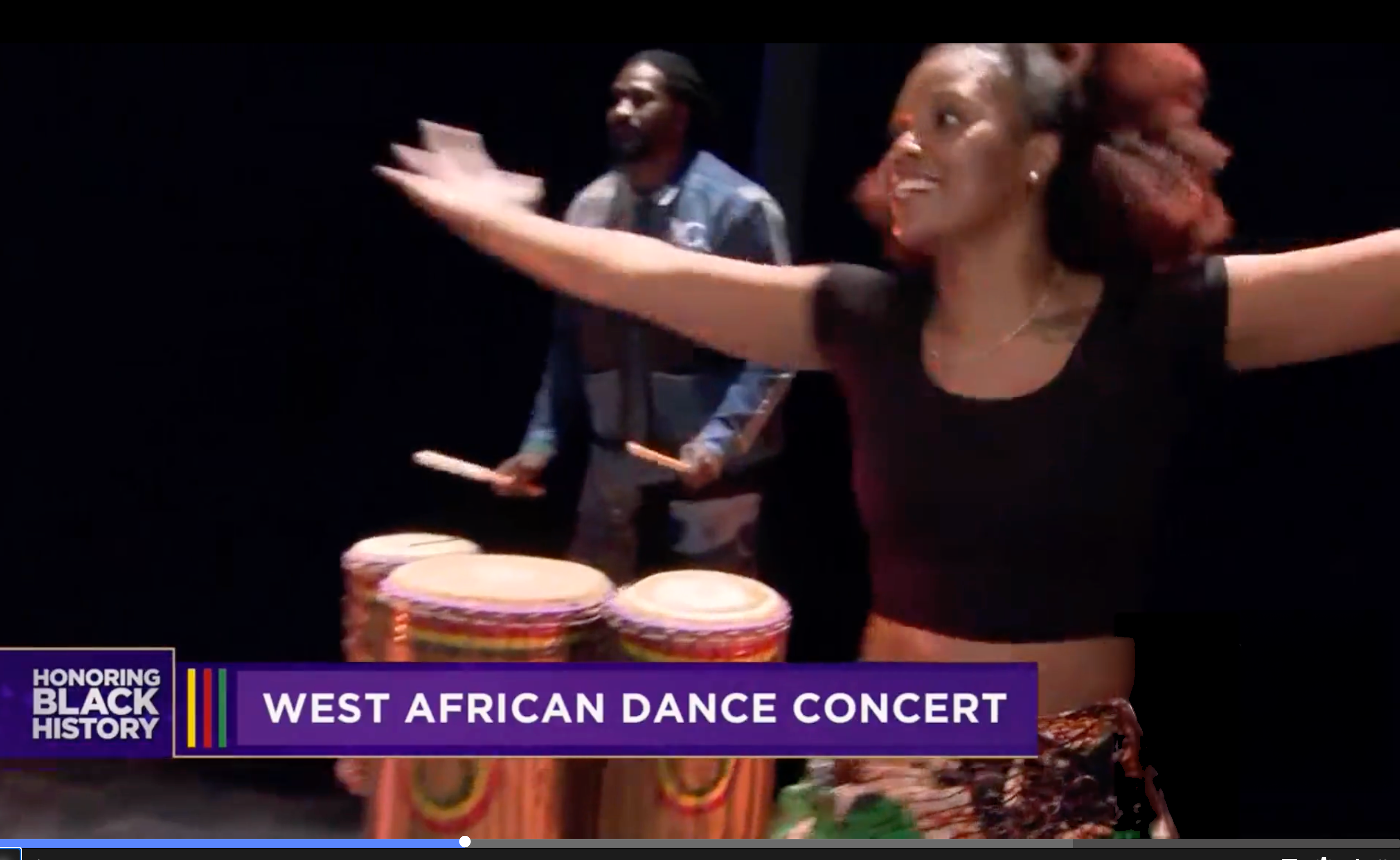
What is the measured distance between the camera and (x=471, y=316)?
6.01 ft

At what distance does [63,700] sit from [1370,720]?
5.88 ft

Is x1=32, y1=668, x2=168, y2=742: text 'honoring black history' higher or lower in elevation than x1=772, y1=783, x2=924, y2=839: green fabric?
higher

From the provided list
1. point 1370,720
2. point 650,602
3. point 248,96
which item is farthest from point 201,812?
point 1370,720

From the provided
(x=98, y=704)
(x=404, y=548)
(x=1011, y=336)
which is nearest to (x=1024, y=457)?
(x=1011, y=336)

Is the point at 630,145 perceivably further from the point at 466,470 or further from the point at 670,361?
the point at 466,470

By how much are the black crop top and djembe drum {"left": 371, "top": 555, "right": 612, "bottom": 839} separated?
1.37 feet

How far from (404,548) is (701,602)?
411 millimetres

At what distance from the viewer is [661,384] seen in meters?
1.81

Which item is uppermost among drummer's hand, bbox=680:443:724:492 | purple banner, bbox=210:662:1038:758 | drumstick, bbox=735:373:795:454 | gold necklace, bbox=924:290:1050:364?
gold necklace, bbox=924:290:1050:364

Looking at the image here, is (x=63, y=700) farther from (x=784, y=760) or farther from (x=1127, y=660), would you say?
(x=1127, y=660)

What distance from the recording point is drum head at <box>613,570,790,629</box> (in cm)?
174

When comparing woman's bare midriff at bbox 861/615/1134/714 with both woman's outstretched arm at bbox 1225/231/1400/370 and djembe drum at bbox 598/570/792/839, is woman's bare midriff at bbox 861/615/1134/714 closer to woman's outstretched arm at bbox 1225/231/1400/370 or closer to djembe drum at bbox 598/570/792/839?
djembe drum at bbox 598/570/792/839

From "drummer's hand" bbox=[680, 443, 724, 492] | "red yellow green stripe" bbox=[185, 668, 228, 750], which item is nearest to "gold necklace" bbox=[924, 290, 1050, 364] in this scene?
"drummer's hand" bbox=[680, 443, 724, 492]

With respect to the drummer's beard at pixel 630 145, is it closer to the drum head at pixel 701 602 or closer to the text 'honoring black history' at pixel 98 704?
the drum head at pixel 701 602
